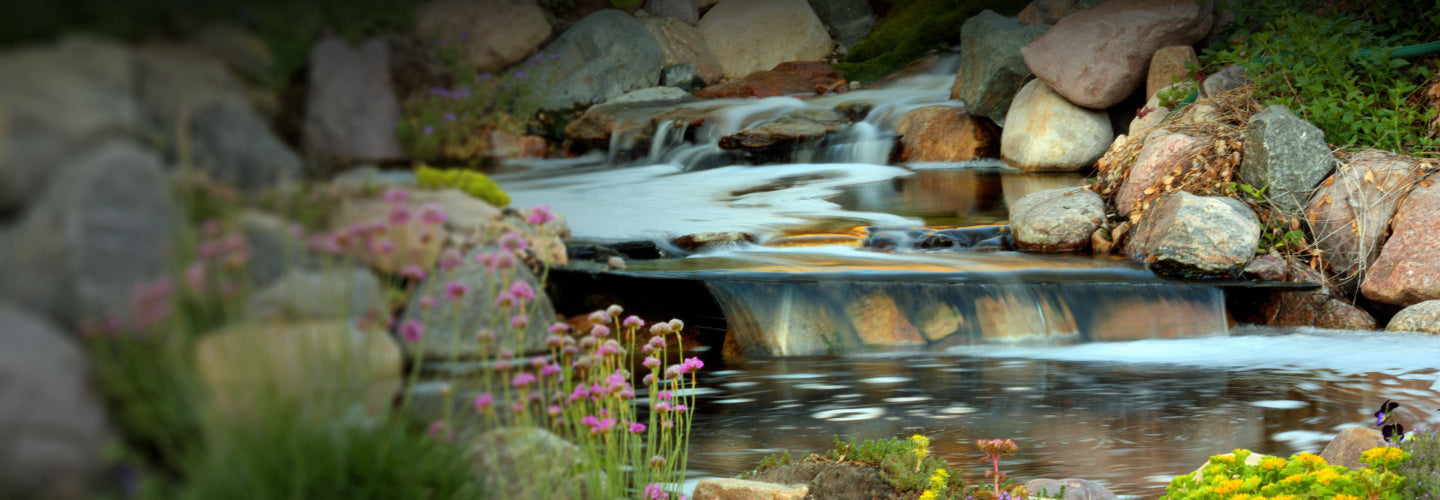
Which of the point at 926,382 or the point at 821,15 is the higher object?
the point at 821,15

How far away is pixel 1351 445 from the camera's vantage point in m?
2.61

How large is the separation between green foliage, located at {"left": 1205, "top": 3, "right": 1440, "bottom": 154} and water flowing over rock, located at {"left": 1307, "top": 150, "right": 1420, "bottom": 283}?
0.20m

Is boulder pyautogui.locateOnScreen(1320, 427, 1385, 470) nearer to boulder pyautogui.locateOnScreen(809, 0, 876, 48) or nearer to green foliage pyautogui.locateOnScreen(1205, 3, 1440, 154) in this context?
boulder pyautogui.locateOnScreen(809, 0, 876, 48)

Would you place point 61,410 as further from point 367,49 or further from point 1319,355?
point 1319,355

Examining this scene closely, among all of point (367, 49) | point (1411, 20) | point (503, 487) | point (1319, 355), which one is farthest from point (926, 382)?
point (1411, 20)

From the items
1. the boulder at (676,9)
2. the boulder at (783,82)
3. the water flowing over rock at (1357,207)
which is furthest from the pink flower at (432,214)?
the water flowing over rock at (1357,207)

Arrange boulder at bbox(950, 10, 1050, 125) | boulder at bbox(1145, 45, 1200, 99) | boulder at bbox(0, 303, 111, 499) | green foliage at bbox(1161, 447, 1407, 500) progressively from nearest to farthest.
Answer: boulder at bbox(0, 303, 111, 499) → green foliage at bbox(1161, 447, 1407, 500) → boulder at bbox(1145, 45, 1200, 99) → boulder at bbox(950, 10, 1050, 125)

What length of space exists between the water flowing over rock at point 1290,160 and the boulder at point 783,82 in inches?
81.5

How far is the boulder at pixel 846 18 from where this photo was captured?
11.8 ft

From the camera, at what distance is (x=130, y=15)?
752 mm

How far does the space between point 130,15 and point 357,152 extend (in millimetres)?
214

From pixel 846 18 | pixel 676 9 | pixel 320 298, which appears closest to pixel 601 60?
pixel 320 298

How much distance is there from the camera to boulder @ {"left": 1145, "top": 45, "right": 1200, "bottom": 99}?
5895 millimetres

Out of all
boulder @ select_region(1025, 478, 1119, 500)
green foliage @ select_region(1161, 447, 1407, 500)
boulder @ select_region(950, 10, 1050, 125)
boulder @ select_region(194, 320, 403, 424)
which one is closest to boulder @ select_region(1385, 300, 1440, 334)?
green foliage @ select_region(1161, 447, 1407, 500)
